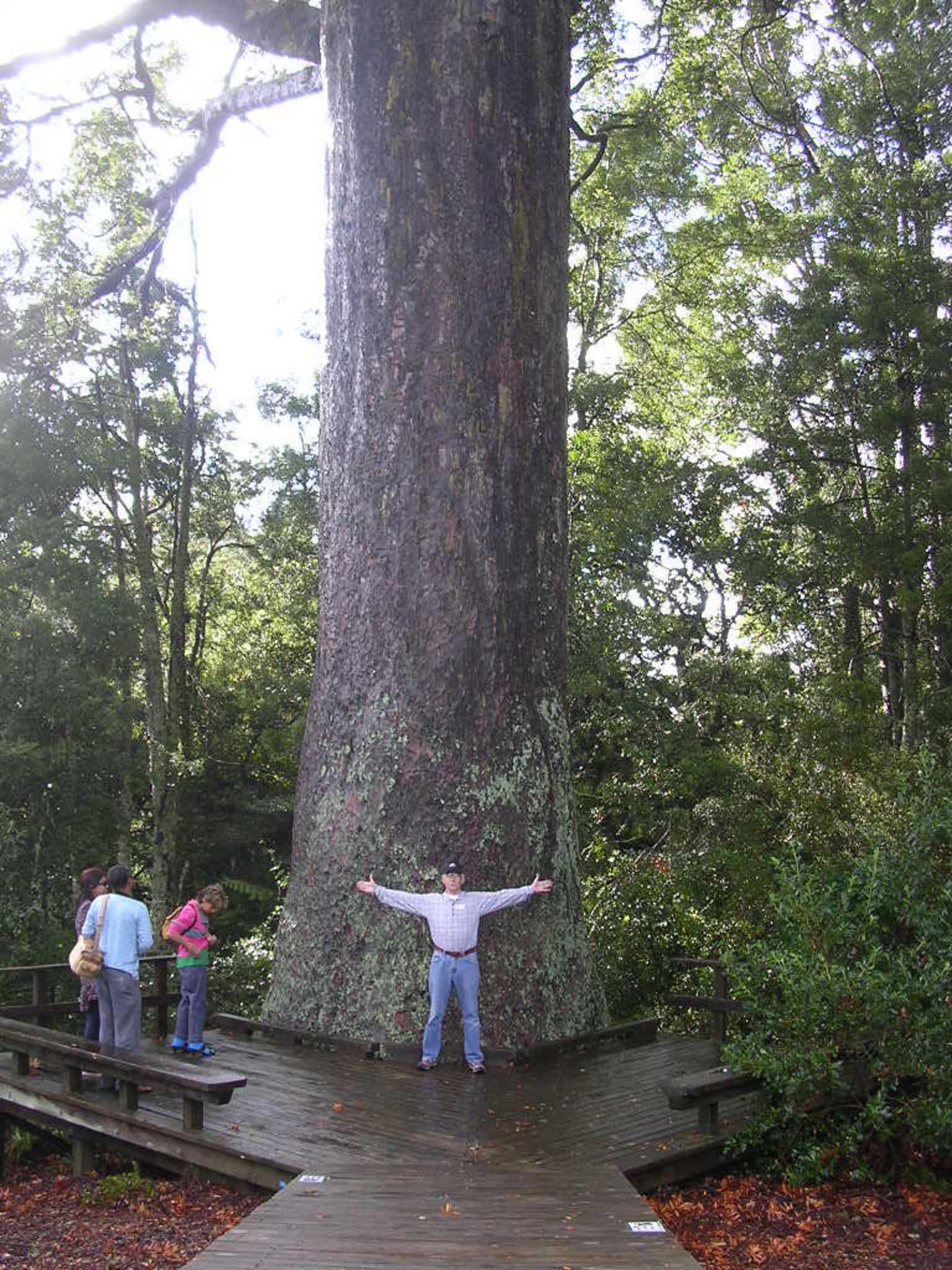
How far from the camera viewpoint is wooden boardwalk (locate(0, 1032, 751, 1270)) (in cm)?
398

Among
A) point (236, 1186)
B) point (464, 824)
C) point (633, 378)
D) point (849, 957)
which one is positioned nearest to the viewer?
point (236, 1186)

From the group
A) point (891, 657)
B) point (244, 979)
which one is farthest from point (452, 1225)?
point (891, 657)

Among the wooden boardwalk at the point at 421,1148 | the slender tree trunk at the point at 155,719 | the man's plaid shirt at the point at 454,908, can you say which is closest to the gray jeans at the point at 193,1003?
the wooden boardwalk at the point at 421,1148

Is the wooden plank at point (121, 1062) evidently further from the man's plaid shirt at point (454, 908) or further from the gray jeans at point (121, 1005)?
the man's plaid shirt at point (454, 908)

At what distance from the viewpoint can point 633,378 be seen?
1822 cm

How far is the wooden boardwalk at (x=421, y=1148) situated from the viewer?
13.1 feet

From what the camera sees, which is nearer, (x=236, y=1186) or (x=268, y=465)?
(x=236, y=1186)

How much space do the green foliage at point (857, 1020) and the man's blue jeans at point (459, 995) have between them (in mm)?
1561

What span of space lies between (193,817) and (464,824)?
1203cm

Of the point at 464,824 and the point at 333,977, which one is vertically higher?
the point at 464,824

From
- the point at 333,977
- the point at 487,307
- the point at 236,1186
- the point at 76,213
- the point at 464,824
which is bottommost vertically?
the point at 236,1186

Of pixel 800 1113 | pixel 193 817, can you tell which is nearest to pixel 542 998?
pixel 800 1113

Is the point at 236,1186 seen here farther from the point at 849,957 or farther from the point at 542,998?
the point at 849,957

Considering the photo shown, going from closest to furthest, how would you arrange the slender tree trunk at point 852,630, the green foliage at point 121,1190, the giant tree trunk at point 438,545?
the green foliage at point 121,1190
the giant tree trunk at point 438,545
the slender tree trunk at point 852,630
